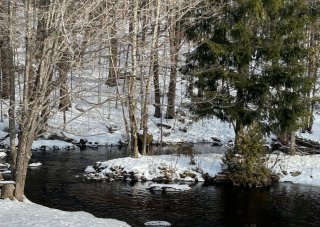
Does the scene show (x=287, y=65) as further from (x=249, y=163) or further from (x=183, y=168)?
(x=183, y=168)

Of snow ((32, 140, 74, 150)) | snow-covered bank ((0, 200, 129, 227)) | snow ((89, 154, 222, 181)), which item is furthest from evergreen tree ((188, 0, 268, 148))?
snow-covered bank ((0, 200, 129, 227))

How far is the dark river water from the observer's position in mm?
15789

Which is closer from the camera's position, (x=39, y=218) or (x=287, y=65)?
(x=39, y=218)

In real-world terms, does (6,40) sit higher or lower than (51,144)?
higher

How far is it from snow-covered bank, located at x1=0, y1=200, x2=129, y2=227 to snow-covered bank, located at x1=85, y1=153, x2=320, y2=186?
774 centimetres

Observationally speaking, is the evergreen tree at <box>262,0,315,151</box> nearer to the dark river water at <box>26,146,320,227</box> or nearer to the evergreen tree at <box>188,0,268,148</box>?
the evergreen tree at <box>188,0,268,148</box>

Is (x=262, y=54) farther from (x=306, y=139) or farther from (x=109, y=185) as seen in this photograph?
(x=306, y=139)

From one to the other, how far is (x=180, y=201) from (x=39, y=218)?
6.61m

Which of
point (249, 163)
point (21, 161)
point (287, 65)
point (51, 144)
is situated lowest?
point (249, 163)

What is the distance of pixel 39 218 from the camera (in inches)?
490

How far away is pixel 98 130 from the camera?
33.8 metres

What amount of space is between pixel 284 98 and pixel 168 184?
7.08 metres

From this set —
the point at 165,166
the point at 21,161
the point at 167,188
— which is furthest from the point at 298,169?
the point at 21,161

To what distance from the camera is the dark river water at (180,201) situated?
51.8 ft
